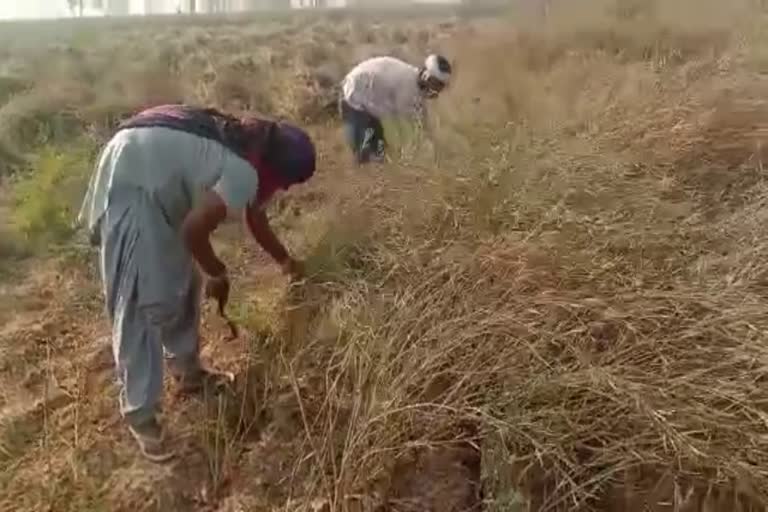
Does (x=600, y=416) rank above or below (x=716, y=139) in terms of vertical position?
below

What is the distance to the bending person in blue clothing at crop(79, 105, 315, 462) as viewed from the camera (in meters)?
2.83

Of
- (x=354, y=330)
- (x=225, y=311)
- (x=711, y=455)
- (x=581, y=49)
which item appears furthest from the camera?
(x=581, y=49)

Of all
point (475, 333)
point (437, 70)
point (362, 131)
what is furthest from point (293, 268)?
point (437, 70)

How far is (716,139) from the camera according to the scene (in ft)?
13.5

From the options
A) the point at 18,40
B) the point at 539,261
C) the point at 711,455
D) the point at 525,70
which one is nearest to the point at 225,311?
the point at 539,261

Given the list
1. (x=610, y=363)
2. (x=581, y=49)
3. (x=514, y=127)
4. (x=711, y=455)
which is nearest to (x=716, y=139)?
(x=514, y=127)

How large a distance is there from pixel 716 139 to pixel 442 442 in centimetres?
251

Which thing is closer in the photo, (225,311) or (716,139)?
(225,311)

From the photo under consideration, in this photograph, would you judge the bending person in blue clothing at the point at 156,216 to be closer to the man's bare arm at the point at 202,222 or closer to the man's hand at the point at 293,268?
the man's bare arm at the point at 202,222

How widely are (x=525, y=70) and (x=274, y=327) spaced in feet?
14.4

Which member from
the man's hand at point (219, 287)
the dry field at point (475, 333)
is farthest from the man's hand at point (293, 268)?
the man's hand at point (219, 287)

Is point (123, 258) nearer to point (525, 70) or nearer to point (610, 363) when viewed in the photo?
point (610, 363)

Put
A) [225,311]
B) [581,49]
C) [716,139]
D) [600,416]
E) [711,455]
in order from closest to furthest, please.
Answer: [711,455]
[600,416]
[225,311]
[716,139]
[581,49]

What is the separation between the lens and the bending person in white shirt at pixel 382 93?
5.51m
